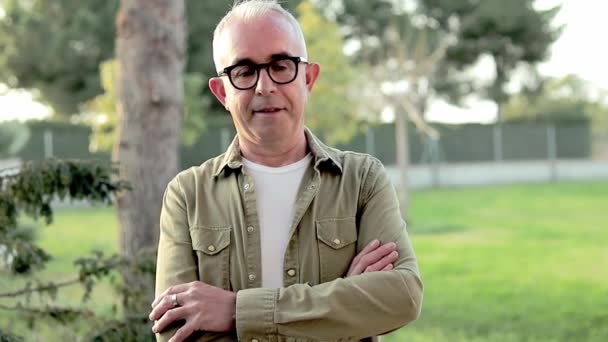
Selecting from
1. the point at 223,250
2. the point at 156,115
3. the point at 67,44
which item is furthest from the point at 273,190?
the point at 67,44

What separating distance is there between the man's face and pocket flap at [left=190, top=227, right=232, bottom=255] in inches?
9.2

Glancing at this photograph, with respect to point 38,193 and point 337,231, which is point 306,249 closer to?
point 337,231

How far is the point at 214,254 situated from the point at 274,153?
0.28 metres

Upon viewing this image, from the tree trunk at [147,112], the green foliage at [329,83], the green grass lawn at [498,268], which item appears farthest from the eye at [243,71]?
the green foliage at [329,83]

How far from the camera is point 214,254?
2.05 metres

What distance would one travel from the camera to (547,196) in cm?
2253

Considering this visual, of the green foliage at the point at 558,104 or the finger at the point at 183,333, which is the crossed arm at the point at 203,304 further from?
the green foliage at the point at 558,104

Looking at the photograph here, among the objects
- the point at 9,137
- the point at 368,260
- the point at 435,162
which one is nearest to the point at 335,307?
the point at 368,260

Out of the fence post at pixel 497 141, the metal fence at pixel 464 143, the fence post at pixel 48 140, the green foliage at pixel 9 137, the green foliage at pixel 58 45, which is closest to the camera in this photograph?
the green foliage at pixel 9 137

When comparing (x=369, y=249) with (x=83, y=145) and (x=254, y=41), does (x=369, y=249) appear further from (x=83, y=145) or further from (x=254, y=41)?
(x=83, y=145)

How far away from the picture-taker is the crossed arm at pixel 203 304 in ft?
6.31

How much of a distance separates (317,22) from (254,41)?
22171 mm

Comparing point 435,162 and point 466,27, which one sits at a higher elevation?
point 466,27

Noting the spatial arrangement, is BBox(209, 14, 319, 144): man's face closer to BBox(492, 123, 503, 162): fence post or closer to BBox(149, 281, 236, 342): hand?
BBox(149, 281, 236, 342): hand
